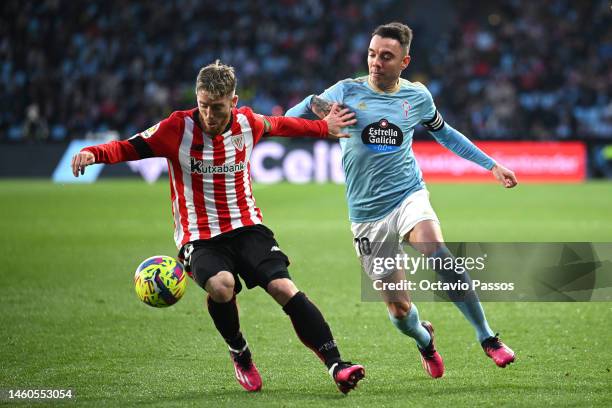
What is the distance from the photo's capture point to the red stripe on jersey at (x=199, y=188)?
568cm

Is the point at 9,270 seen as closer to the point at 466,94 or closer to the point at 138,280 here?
the point at 138,280

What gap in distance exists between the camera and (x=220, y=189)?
5766 mm

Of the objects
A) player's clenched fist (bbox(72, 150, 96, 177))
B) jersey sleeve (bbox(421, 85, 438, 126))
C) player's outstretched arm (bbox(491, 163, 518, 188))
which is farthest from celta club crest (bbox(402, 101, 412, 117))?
player's clenched fist (bbox(72, 150, 96, 177))

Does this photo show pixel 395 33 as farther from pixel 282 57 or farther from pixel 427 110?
pixel 282 57

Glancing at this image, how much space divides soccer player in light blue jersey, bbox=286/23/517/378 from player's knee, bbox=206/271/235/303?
1.17 m

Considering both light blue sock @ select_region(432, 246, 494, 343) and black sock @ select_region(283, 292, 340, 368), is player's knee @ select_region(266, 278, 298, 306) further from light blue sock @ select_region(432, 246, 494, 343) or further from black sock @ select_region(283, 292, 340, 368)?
light blue sock @ select_region(432, 246, 494, 343)

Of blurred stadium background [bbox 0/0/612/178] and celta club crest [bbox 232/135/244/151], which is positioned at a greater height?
celta club crest [bbox 232/135/244/151]

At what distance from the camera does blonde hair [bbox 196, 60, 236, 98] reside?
214 inches

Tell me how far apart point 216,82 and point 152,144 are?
1.86 feet

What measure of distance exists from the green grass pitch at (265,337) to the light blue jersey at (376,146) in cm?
112

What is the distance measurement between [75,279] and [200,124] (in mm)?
5004

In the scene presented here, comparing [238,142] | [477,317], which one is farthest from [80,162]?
[477,317]

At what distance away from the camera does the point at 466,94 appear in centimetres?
2727

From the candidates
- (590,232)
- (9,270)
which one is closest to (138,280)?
(9,270)
